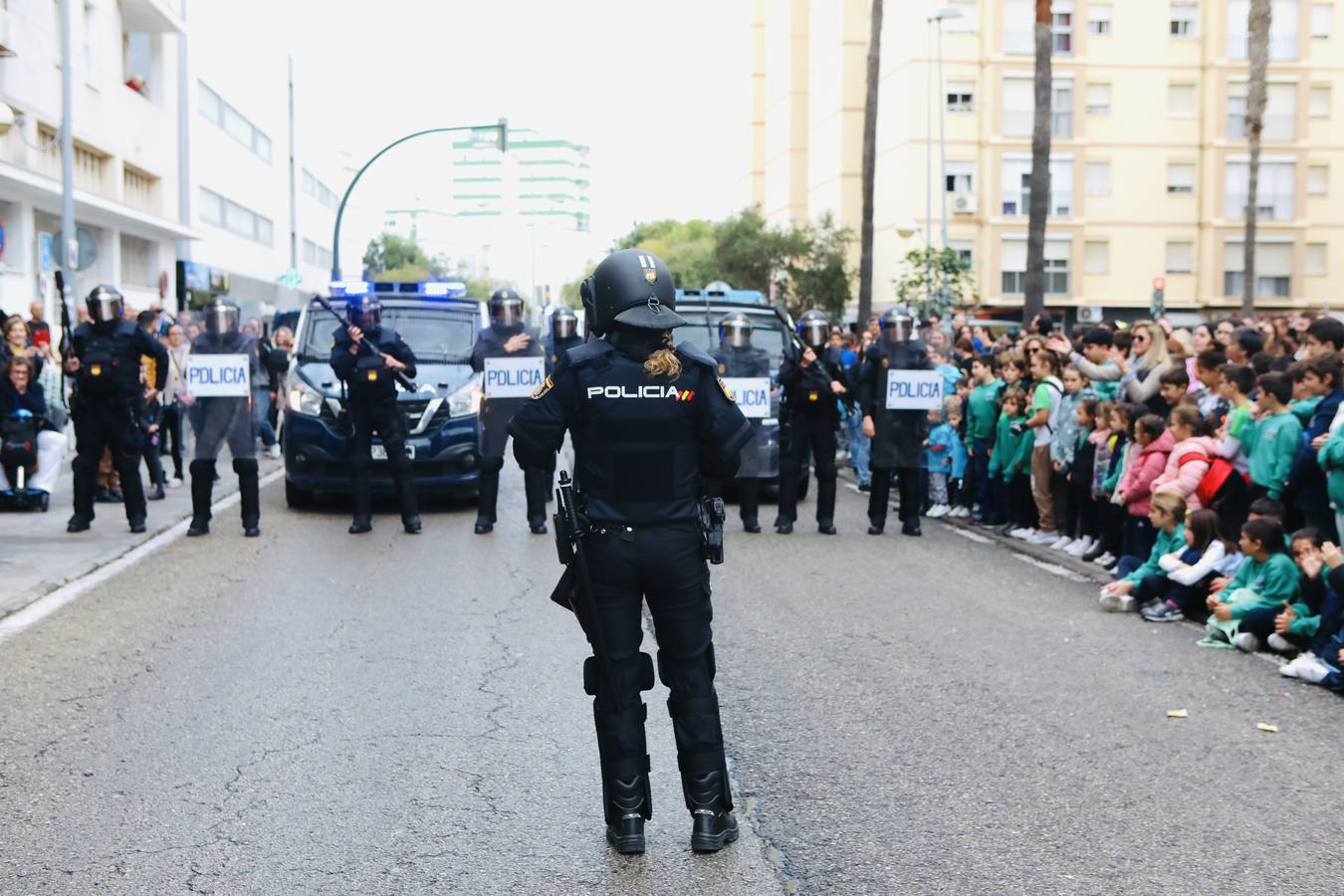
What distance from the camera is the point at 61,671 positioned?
27.0ft

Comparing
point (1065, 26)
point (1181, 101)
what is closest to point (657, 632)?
point (1065, 26)

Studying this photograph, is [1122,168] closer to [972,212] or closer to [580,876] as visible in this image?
[972,212]

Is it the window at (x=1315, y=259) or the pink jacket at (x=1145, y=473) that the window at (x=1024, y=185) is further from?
the pink jacket at (x=1145, y=473)

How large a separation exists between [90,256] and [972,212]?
41.1m

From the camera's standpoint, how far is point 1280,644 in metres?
8.70

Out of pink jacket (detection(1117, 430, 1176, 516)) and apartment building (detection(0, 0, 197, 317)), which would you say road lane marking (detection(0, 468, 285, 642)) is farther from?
apartment building (detection(0, 0, 197, 317))

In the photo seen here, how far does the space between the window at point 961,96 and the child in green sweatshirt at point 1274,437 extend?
164 feet

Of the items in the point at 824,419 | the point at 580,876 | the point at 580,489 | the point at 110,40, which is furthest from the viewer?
the point at 110,40

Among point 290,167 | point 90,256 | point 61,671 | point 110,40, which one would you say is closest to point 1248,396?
point 61,671

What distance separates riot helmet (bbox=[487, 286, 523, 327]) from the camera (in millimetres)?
15266

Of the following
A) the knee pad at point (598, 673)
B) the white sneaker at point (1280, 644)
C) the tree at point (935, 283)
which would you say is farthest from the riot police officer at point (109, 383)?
the tree at point (935, 283)

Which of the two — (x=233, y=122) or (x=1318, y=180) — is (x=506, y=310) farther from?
(x=1318, y=180)

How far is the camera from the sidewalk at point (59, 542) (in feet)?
36.4

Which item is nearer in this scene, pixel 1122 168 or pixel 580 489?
pixel 580 489
